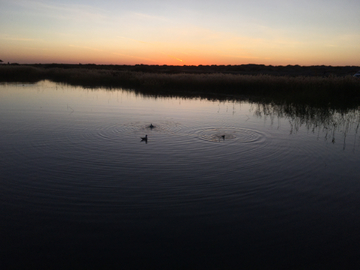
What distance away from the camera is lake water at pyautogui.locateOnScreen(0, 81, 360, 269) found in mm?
3559

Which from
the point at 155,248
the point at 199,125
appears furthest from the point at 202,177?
the point at 199,125

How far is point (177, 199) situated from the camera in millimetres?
4922

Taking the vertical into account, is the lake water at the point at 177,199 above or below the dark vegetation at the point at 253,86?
below

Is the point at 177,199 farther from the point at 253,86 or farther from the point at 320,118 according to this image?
the point at 253,86

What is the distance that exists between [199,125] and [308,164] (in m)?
4.79

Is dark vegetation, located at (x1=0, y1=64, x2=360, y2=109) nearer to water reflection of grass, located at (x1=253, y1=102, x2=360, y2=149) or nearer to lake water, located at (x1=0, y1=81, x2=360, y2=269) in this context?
water reflection of grass, located at (x1=253, y1=102, x2=360, y2=149)

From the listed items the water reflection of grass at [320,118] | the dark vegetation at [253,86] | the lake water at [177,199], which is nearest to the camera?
the lake water at [177,199]

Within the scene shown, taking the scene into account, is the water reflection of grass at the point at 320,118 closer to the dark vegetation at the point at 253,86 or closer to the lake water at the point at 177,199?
the lake water at the point at 177,199

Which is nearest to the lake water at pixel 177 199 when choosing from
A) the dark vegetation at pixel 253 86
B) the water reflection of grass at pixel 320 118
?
the water reflection of grass at pixel 320 118

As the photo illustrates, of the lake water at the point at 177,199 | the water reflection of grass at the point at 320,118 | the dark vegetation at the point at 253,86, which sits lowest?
the lake water at the point at 177,199

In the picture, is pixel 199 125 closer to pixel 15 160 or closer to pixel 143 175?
pixel 143 175

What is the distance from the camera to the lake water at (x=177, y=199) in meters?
3.56

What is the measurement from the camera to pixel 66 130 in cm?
962

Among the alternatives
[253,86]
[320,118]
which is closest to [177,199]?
[320,118]
